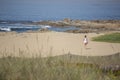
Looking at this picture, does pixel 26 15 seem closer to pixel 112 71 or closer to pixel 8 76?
pixel 112 71

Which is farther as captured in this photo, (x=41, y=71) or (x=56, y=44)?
(x=56, y=44)

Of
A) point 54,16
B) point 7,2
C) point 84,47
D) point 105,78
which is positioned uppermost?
point 7,2

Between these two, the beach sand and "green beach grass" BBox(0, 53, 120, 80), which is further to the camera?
the beach sand

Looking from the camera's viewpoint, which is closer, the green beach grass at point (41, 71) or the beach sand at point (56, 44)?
the green beach grass at point (41, 71)

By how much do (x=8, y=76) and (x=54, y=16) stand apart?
23.1ft

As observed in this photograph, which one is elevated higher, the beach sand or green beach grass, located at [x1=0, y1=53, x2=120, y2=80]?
green beach grass, located at [x1=0, y1=53, x2=120, y2=80]

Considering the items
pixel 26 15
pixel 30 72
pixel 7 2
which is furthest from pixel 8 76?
pixel 26 15

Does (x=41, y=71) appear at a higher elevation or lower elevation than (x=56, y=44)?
higher

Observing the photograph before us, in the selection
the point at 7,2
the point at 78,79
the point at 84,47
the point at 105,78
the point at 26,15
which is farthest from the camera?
the point at 84,47

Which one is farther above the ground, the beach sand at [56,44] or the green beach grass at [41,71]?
the green beach grass at [41,71]

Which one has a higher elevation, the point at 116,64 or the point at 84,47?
the point at 116,64

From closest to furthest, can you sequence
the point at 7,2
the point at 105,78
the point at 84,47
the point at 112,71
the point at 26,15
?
the point at 105,78
the point at 112,71
the point at 7,2
the point at 26,15
the point at 84,47

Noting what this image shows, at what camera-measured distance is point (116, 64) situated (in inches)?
123

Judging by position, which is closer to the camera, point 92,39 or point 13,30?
point 13,30
